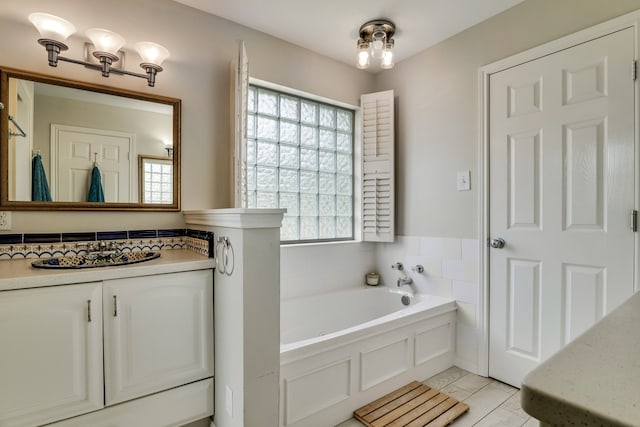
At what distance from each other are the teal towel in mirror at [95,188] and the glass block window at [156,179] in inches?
7.9

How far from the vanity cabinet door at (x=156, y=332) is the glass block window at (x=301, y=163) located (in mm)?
939

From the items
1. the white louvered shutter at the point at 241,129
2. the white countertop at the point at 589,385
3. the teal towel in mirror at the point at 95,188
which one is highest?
the white louvered shutter at the point at 241,129

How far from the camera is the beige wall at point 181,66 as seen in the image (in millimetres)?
1582

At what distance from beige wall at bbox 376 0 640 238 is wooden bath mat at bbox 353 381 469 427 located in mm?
1086

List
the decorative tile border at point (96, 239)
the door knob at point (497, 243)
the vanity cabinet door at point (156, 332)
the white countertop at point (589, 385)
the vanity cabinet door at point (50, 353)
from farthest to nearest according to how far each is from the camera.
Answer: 1. the door knob at point (497, 243)
2. the decorative tile border at point (96, 239)
3. the vanity cabinet door at point (156, 332)
4. the vanity cabinet door at point (50, 353)
5. the white countertop at point (589, 385)

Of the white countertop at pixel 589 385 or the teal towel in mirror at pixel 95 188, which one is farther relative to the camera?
the teal towel in mirror at pixel 95 188

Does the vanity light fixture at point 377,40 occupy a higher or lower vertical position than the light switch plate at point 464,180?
higher

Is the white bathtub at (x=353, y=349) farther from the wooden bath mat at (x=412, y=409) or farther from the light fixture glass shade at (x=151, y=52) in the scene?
the light fixture glass shade at (x=151, y=52)

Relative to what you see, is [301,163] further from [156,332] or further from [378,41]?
[156,332]

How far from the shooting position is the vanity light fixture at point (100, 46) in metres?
1.50

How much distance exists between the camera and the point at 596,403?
0.33 m

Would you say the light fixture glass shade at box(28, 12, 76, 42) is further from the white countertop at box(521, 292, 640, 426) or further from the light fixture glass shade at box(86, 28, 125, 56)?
the white countertop at box(521, 292, 640, 426)

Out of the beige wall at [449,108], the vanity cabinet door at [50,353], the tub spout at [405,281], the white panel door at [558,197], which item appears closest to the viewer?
the vanity cabinet door at [50,353]

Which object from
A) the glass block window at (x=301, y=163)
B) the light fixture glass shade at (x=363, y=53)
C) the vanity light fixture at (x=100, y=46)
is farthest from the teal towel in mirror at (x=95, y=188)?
the light fixture glass shade at (x=363, y=53)
